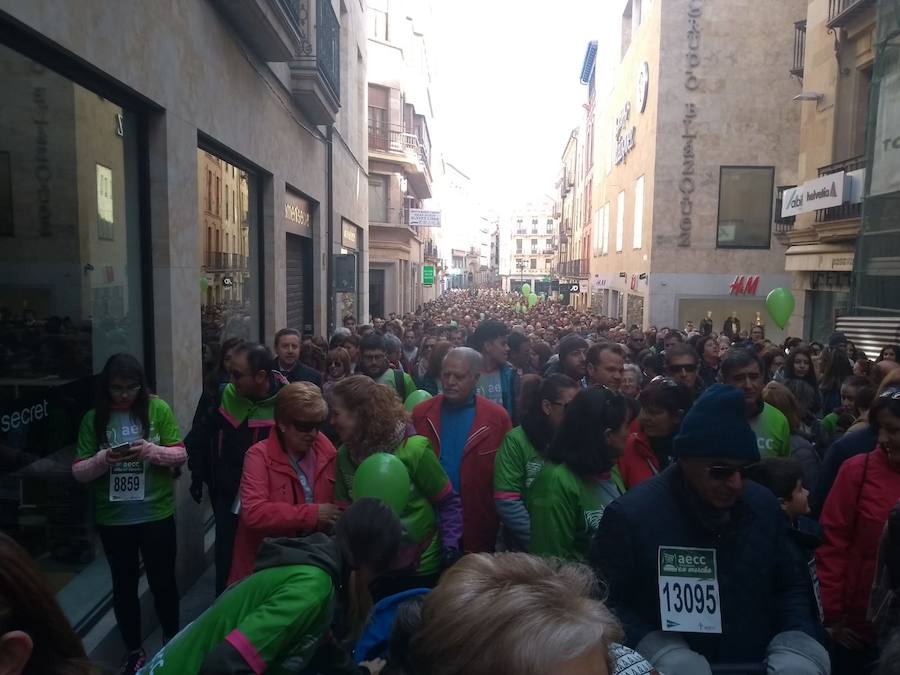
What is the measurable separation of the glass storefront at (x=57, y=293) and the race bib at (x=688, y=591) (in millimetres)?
3101

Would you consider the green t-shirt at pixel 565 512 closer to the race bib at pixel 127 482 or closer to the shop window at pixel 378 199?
the race bib at pixel 127 482

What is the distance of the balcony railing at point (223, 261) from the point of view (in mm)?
7257

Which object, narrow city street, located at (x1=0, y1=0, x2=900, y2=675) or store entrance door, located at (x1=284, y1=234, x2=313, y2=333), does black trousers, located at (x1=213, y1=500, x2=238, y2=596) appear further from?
store entrance door, located at (x1=284, y1=234, x2=313, y2=333)

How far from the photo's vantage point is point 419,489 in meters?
3.70

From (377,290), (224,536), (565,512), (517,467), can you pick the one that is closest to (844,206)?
(517,467)

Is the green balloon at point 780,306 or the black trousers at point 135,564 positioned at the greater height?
the green balloon at point 780,306

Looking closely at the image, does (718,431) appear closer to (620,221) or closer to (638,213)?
(638,213)

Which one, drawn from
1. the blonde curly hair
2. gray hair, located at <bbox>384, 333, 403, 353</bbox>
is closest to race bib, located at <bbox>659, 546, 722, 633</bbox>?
the blonde curly hair

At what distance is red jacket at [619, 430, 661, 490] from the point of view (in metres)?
3.93

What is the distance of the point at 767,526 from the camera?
2.54 meters

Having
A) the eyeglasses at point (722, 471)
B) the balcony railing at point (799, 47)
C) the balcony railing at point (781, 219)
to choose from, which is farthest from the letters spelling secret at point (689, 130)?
the eyeglasses at point (722, 471)

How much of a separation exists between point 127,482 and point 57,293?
127 centimetres

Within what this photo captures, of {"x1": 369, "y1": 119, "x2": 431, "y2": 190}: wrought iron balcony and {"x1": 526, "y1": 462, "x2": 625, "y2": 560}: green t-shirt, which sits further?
{"x1": 369, "y1": 119, "x2": 431, "y2": 190}: wrought iron balcony

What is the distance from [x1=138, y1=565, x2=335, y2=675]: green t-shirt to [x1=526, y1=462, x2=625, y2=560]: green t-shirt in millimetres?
1263
